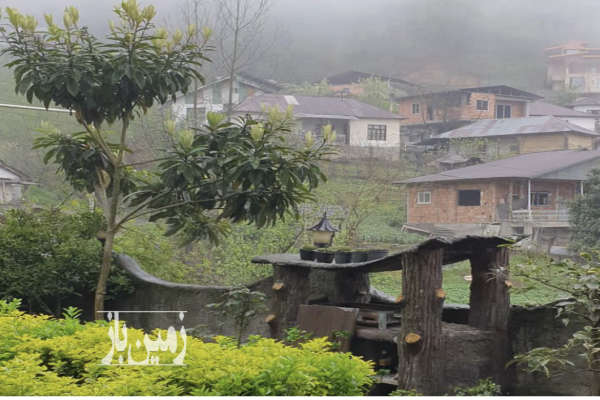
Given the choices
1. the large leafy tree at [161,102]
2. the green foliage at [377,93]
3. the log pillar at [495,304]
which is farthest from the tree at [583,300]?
the green foliage at [377,93]

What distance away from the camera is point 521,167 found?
76.0ft

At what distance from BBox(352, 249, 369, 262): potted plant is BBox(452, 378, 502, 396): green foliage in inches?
48.3

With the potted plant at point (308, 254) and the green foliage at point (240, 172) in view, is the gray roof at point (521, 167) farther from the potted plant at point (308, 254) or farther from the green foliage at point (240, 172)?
the green foliage at point (240, 172)

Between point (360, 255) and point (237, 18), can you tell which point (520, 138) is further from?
point (360, 255)

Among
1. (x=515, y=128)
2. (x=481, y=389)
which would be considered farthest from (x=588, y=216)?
(x=515, y=128)

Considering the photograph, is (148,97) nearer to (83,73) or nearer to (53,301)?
(83,73)

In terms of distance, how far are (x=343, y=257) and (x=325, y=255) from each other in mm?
193

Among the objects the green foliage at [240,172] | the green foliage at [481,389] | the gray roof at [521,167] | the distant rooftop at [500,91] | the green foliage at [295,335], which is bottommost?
the green foliage at [481,389]

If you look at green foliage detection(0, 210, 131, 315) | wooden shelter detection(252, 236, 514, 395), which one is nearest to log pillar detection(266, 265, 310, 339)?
wooden shelter detection(252, 236, 514, 395)

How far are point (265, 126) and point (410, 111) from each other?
107 feet

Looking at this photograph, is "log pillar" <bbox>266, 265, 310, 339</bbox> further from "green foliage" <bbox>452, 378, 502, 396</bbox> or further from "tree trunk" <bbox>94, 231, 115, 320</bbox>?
"green foliage" <bbox>452, 378, 502, 396</bbox>

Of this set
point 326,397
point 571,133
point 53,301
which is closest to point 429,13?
point 571,133

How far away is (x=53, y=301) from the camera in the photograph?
25.2ft

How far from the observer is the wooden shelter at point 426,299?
5133 millimetres
